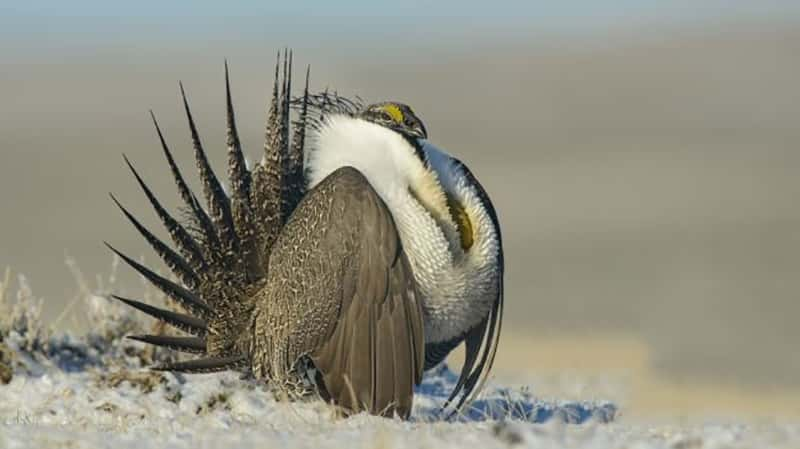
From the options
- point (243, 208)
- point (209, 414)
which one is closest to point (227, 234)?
point (243, 208)

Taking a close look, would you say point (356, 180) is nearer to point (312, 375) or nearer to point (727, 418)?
point (312, 375)

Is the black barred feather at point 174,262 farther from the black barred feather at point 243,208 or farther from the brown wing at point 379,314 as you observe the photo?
the brown wing at point 379,314

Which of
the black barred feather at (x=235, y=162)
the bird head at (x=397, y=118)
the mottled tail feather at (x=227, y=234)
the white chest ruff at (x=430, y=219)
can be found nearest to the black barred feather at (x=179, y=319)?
the mottled tail feather at (x=227, y=234)

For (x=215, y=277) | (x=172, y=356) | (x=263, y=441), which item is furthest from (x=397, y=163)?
(x=172, y=356)

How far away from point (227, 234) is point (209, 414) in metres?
0.71

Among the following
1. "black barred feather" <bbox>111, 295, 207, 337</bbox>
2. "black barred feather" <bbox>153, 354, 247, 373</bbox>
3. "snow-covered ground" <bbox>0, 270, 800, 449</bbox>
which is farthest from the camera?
"black barred feather" <bbox>111, 295, 207, 337</bbox>

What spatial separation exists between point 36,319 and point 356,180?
3197 mm

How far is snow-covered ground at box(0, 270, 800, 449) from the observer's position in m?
3.88

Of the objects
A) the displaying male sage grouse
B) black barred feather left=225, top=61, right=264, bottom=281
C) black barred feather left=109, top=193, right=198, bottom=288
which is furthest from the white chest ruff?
black barred feather left=109, top=193, right=198, bottom=288

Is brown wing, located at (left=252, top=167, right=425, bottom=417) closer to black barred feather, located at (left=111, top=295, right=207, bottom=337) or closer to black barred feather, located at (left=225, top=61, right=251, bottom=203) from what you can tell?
black barred feather, located at (left=225, top=61, right=251, bottom=203)

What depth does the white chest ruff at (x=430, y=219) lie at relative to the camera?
17.7ft

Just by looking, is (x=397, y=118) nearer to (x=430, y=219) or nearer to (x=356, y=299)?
(x=430, y=219)

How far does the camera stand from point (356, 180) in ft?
17.3

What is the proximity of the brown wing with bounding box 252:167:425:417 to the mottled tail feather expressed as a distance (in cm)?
54
